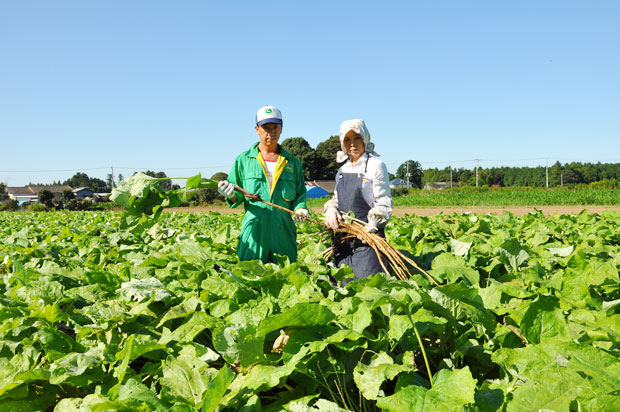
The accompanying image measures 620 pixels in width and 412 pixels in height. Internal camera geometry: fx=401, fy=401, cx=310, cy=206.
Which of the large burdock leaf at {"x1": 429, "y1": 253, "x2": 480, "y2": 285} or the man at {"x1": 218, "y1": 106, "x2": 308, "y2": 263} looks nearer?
the large burdock leaf at {"x1": 429, "y1": 253, "x2": 480, "y2": 285}

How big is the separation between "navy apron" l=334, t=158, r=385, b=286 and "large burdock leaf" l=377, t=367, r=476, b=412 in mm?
1924

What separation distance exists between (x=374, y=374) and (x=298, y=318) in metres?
0.28

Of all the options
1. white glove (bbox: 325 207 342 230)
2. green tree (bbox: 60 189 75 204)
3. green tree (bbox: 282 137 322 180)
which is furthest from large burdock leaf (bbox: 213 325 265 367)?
green tree (bbox: 282 137 322 180)

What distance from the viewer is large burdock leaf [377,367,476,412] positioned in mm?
1016

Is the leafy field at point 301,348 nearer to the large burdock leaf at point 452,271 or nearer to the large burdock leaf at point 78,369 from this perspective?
the large burdock leaf at point 78,369

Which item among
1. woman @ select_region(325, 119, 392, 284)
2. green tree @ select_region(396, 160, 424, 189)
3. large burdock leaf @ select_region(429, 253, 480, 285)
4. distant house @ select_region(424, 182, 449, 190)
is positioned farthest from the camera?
distant house @ select_region(424, 182, 449, 190)

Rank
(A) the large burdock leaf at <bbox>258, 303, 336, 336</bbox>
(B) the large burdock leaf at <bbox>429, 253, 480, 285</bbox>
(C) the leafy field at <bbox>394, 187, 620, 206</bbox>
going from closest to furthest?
(A) the large burdock leaf at <bbox>258, 303, 336, 336</bbox>, (B) the large burdock leaf at <bbox>429, 253, 480, 285</bbox>, (C) the leafy field at <bbox>394, 187, 620, 206</bbox>

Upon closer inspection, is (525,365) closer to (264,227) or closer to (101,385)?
(101,385)

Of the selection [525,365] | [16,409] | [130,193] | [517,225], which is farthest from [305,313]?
[517,225]

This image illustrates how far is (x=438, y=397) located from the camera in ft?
3.45

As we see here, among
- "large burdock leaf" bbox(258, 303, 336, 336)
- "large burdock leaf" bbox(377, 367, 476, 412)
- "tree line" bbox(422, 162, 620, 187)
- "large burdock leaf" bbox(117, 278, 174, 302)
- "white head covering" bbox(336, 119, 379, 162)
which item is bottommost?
"large burdock leaf" bbox(377, 367, 476, 412)

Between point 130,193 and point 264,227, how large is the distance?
1134 mm

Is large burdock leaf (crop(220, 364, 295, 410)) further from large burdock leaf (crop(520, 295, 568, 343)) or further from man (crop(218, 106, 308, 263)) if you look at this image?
man (crop(218, 106, 308, 263))

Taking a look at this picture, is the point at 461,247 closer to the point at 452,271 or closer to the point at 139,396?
the point at 452,271
